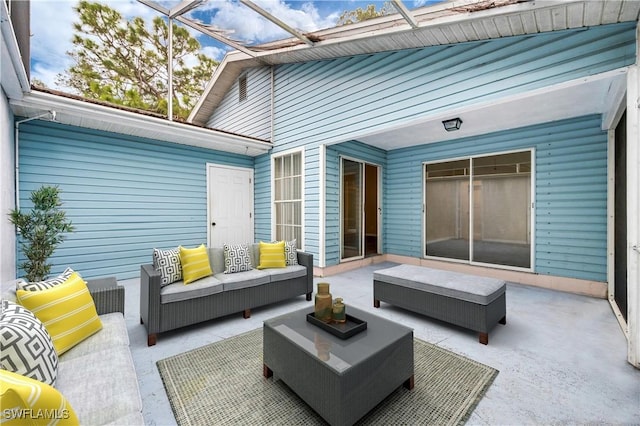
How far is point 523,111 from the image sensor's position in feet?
12.9

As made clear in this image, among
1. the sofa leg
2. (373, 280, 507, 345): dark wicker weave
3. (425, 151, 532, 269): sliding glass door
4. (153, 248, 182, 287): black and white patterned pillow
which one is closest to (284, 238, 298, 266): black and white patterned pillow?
(373, 280, 507, 345): dark wicker weave

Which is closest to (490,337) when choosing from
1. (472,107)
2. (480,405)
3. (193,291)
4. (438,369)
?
(438,369)

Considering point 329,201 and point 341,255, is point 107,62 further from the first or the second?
point 341,255

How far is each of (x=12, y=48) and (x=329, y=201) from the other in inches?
166

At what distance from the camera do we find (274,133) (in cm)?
604

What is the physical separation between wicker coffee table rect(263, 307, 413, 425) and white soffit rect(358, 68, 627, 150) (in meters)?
2.91

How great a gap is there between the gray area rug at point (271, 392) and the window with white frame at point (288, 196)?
3451 mm

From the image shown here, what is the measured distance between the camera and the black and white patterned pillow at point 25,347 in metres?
1.11

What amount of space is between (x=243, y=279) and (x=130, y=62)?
799cm

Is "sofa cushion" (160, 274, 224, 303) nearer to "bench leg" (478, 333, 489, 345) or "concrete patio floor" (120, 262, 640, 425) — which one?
"concrete patio floor" (120, 262, 640, 425)

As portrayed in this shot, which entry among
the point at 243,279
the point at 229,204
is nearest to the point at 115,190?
the point at 229,204

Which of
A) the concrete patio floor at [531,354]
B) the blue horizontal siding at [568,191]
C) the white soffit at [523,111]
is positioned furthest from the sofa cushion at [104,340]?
the blue horizontal siding at [568,191]

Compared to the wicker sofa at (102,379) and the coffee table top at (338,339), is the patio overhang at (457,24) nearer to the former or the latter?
the coffee table top at (338,339)

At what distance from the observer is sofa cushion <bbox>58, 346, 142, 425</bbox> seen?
1.14 meters
